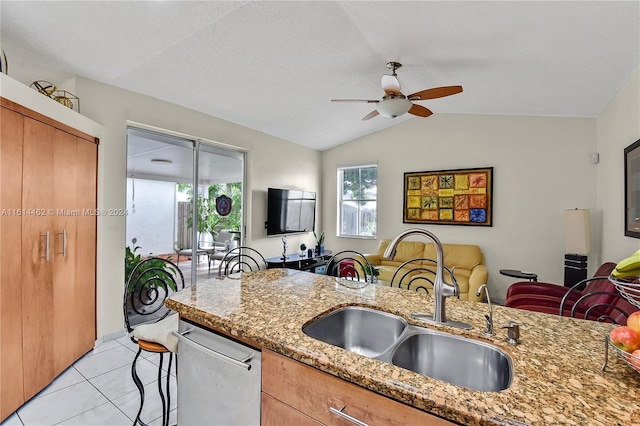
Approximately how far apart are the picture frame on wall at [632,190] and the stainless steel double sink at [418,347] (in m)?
2.55

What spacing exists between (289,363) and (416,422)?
411 millimetres

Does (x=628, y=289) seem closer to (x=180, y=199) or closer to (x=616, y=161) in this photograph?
(x=616, y=161)

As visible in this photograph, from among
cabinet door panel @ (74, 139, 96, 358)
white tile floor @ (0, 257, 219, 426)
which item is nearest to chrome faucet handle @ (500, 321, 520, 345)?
white tile floor @ (0, 257, 219, 426)

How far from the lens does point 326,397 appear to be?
867 mm

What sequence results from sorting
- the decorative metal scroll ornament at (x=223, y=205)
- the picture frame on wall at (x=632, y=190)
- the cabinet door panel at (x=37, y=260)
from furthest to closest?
1. the decorative metal scroll ornament at (x=223, y=205)
2. the picture frame on wall at (x=632, y=190)
3. the cabinet door panel at (x=37, y=260)

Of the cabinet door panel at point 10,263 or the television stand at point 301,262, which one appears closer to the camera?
the cabinet door panel at point 10,263

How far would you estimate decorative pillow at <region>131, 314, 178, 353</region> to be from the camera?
1.45 m

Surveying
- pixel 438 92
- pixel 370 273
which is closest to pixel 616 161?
pixel 438 92

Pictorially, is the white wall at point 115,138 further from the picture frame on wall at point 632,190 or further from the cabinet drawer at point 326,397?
the picture frame on wall at point 632,190

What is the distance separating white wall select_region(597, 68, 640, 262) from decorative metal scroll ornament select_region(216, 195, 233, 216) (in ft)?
15.0

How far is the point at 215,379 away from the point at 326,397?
0.54 metres

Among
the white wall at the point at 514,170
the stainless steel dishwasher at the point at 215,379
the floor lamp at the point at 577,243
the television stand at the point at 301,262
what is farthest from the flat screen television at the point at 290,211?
the floor lamp at the point at 577,243

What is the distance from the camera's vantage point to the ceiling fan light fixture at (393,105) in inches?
114

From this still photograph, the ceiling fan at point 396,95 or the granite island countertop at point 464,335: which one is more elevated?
the ceiling fan at point 396,95
